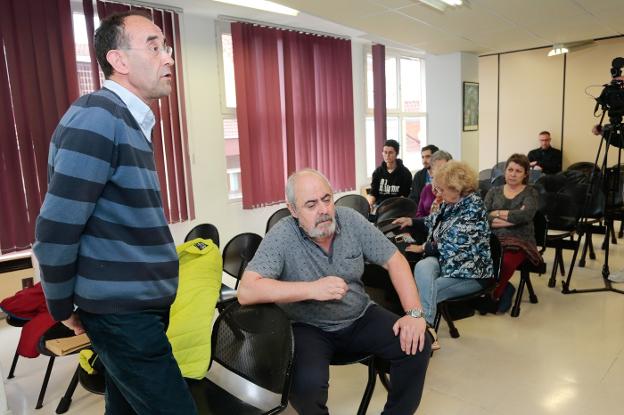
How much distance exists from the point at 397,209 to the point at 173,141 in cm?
247

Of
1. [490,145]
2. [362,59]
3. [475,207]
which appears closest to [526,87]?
[490,145]

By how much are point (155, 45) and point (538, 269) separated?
3.03 meters

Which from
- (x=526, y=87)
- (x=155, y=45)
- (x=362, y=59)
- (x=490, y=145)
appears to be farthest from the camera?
(x=490, y=145)

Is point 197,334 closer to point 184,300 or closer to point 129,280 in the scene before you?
point 184,300

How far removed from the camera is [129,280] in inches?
46.0

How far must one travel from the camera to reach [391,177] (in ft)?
15.8

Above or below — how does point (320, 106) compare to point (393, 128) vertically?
above

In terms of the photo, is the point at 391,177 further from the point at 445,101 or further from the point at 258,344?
the point at 258,344

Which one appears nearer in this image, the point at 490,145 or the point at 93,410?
the point at 93,410

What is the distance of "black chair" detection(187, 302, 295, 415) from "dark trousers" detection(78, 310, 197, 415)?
13.3 inches

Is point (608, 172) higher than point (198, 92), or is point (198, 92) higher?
point (198, 92)

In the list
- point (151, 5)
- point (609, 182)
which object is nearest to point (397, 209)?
point (609, 182)

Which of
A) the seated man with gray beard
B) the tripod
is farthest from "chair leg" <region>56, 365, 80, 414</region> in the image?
the tripod

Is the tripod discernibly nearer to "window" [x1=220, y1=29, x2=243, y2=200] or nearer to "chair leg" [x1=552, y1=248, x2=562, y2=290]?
"chair leg" [x1=552, y1=248, x2=562, y2=290]
